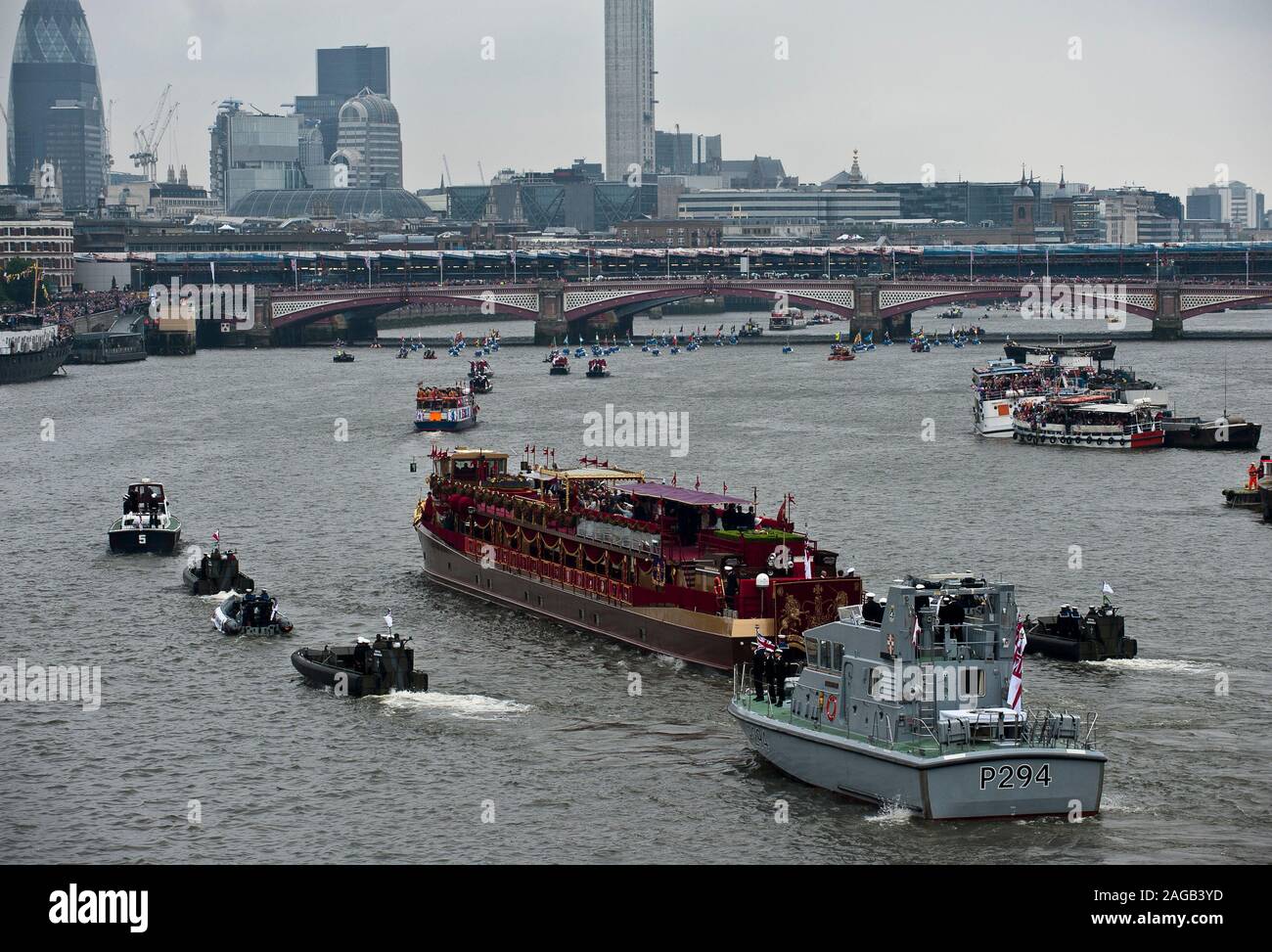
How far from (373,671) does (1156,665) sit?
65.6ft

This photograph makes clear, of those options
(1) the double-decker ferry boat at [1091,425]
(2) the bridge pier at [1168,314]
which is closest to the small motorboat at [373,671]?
(1) the double-decker ferry boat at [1091,425]

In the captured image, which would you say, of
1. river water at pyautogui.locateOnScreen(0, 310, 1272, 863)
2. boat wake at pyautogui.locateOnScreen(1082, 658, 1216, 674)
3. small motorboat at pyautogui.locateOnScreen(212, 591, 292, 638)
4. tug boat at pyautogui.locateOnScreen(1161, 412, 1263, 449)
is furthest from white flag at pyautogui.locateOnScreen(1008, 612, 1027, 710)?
tug boat at pyautogui.locateOnScreen(1161, 412, 1263, 449)

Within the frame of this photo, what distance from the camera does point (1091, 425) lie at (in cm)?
11062

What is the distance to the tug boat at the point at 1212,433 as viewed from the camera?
10612 centimetres

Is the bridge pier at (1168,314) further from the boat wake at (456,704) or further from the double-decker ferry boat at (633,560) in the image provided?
the boat wake at (456,704)

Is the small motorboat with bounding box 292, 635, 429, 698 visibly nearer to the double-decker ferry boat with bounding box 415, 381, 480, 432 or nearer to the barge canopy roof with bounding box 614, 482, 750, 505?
the barge canopy roof with bounding box 614, 482, 750, 505

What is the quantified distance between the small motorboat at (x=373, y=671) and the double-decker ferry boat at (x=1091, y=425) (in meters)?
64.1

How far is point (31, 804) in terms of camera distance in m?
43.9

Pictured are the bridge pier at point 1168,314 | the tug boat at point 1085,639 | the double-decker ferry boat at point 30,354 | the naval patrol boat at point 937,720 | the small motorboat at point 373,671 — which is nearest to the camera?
the naval patrol boat at point 937,720

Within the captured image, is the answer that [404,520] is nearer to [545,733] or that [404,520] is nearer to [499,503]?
[499,503]

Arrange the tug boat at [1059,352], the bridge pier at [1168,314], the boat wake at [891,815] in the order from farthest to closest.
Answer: the bridge pier at [1168,314], the tug boat at [1059,352], the boat wake at [891,815]

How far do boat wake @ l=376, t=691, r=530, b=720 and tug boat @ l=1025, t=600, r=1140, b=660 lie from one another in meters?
13.8
